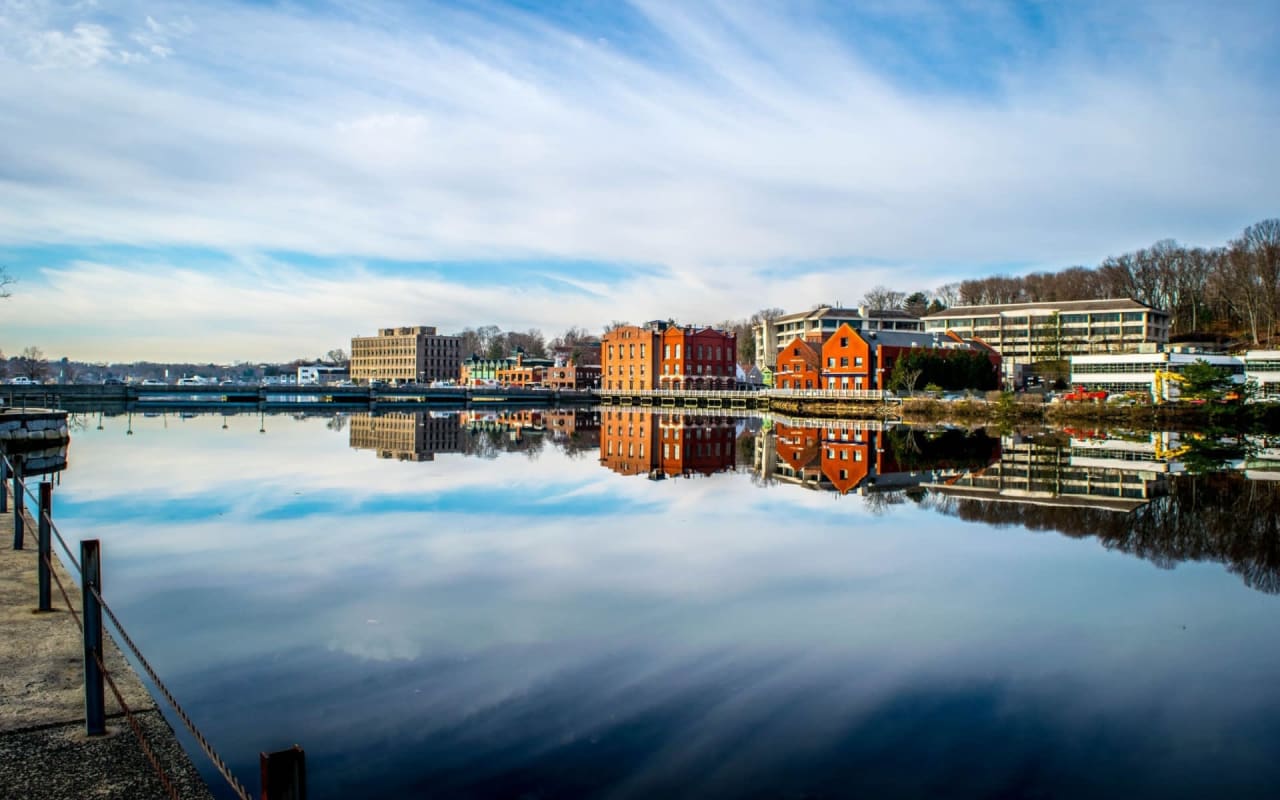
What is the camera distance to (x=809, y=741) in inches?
218

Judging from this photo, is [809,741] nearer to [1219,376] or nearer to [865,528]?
[865,528]

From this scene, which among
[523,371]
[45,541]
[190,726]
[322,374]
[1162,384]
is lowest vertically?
[190,726]

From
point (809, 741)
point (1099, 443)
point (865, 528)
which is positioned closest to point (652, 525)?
point (865, 528)

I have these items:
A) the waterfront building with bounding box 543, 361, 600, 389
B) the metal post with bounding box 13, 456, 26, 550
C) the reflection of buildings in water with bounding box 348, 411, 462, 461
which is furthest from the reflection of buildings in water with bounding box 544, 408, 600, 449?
the waterfront building with bounding box 543, 361, 600, 389

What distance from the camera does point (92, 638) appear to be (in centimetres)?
445

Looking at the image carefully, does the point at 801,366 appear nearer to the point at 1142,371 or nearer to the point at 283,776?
the point at 1142,371

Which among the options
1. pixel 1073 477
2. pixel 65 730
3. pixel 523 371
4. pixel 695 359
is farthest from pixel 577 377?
pixel 65 730

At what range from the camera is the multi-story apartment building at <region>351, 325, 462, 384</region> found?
133250mm

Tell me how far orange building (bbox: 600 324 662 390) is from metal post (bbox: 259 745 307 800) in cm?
8122

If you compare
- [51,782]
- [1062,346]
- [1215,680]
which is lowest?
[1215,680]

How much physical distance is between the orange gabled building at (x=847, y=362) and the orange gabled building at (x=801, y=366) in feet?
5.42

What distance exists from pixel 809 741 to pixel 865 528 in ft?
28.1

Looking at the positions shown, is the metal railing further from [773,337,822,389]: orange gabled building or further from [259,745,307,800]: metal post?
[773,337,822,389]: orange gabled building

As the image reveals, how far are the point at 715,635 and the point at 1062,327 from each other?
8323 cm
